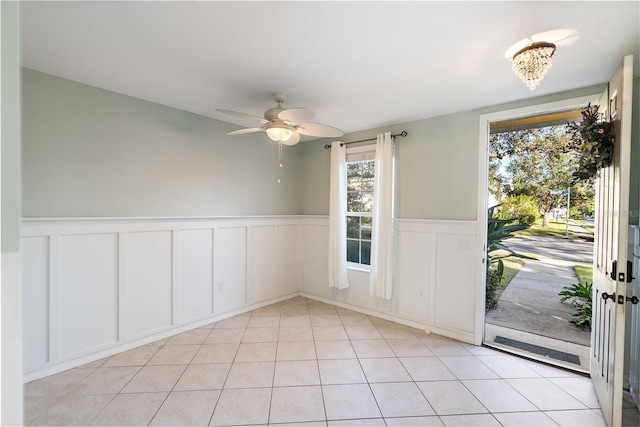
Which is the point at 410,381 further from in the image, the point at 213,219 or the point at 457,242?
the point at 213,219

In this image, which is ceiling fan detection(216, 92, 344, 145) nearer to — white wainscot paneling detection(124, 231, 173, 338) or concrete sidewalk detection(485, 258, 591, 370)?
white wainscot paneling detection(124, 231, 173, 338)

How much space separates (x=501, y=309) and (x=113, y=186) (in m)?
4.99

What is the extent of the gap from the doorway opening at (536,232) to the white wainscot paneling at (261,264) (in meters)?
2.89

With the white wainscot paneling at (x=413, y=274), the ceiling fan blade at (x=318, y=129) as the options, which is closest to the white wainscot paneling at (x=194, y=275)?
the ceiling fan blade at (x=318, y=129)

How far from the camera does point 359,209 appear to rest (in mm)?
3924

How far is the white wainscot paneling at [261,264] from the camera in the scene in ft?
12.4

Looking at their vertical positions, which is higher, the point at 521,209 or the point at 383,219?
the point at 521,209

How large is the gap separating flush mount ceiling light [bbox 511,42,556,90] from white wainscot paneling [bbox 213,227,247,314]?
318cm

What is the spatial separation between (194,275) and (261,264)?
3.08ft

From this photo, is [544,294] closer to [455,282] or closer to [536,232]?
[536,232]

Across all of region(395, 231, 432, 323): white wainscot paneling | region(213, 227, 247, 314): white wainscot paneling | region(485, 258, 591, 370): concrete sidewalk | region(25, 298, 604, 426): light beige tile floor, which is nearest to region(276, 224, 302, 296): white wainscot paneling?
region(213, 227, 247, 314): white wainscot paneling

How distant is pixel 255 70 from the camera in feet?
7.08

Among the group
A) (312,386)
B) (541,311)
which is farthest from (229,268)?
(541,311)

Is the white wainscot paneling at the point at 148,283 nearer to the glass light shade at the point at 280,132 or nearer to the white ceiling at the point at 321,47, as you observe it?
the white ceiling at the point at 321,47
